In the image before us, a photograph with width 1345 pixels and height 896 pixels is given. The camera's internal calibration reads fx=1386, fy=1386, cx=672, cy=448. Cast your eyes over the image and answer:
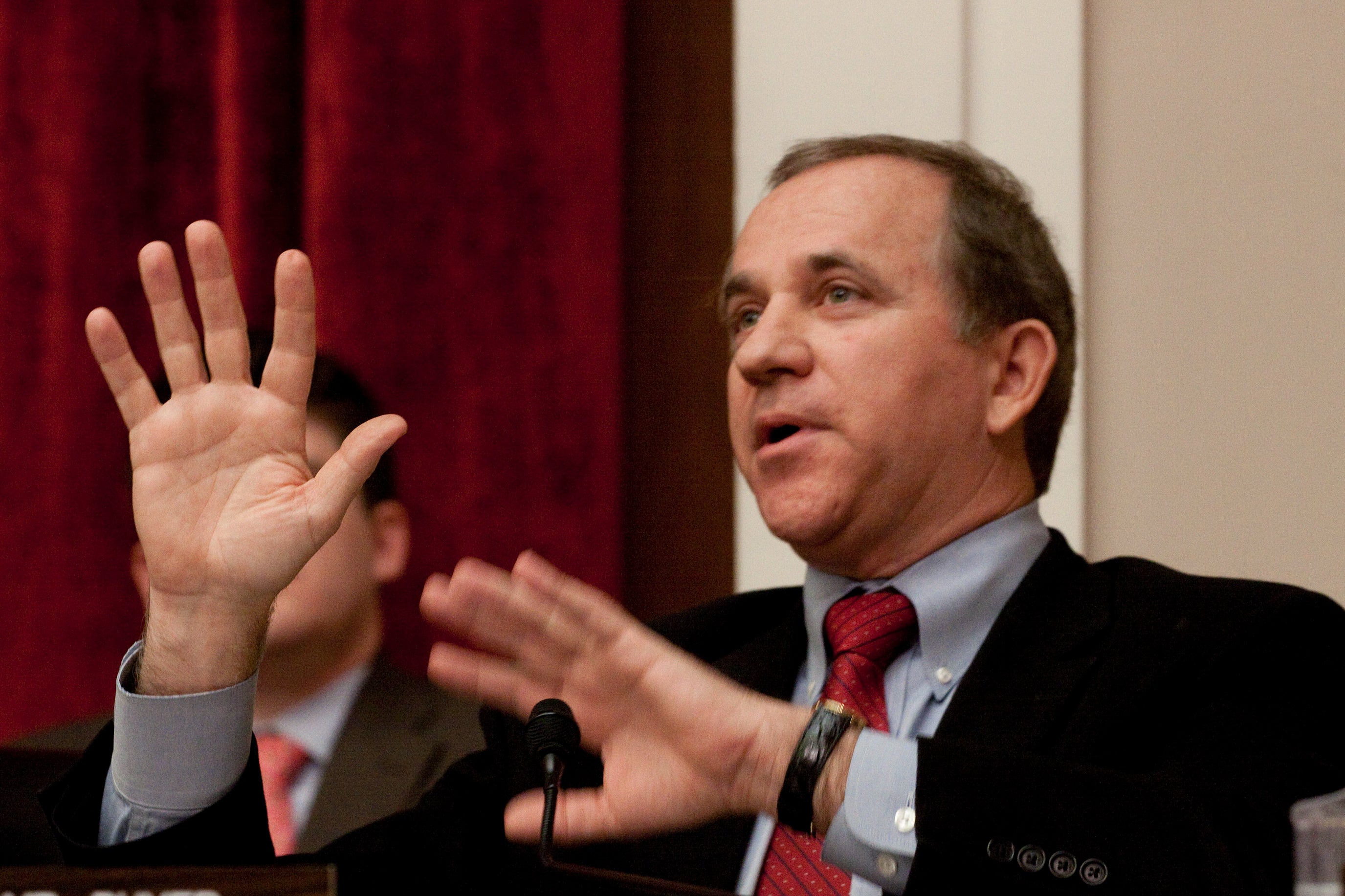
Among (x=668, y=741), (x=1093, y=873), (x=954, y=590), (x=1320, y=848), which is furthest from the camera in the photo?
(x=954, y=590)

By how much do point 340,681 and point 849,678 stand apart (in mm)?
966

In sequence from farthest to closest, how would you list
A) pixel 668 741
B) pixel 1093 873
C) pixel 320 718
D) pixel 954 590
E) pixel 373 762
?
pixel 320 718
pixel 373 762
pixel 954 590
pixel 668 741
pixel 1093 873

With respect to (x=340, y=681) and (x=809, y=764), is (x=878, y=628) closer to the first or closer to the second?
(x=809, y=764)

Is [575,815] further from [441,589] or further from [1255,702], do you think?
[1255,702]

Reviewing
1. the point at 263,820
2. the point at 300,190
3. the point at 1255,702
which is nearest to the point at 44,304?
the point at 300,190

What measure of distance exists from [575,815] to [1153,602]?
63 cm

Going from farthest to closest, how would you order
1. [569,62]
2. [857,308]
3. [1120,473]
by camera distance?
[569,62], [1120,473], [857,308]

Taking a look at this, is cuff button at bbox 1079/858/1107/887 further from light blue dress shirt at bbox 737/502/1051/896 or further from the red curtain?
the red curtain

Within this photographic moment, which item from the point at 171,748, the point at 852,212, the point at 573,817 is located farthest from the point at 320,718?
the point at 852,212

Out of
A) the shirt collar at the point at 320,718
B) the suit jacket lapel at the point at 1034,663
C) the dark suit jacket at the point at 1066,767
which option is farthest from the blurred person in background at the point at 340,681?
the suit jacket lapel at the point at 1034,663

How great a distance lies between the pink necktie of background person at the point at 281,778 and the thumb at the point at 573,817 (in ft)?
2.78

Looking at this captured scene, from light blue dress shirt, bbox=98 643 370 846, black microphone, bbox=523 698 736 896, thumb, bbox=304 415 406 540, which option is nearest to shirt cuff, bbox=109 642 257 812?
light blue dress shirt, bbox=98 643 370 846

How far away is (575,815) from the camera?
1195 millimetres

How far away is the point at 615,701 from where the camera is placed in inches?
48.7
